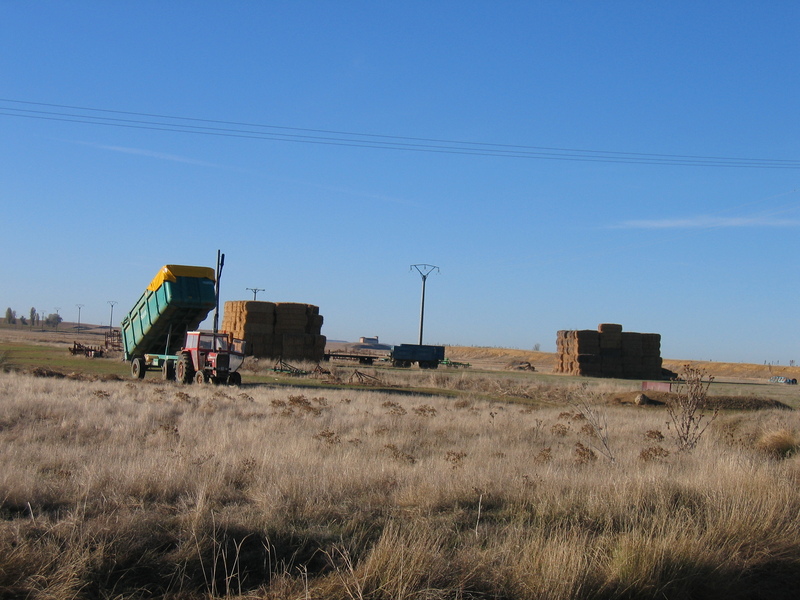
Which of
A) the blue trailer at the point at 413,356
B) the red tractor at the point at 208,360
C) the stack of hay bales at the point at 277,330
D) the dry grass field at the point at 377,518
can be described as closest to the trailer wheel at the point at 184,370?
the red tractor at the point at 208,360

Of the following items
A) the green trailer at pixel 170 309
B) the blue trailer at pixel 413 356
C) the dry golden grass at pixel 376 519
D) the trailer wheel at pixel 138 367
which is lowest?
the dry golden grass at pixel 376 519

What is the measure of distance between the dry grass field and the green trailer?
49.0ft

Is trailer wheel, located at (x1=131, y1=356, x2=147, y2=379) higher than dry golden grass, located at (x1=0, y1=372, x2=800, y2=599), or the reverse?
trailer wheel, located at (x1=131, y1=356, x2=147, y2=379)

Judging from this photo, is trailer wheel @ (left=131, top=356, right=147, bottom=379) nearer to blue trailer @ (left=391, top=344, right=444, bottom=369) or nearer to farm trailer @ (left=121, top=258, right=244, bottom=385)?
farm trailer @ (left=121, top=258, right=244, bottom=385)

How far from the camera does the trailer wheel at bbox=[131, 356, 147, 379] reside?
30.5m

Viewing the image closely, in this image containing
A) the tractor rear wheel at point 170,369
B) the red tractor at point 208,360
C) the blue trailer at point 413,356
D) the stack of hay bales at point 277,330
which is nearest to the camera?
the red tractor at point 208,360

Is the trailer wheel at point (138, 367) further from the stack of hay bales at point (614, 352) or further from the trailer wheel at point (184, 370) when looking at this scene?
the stack of hay bales at point (614, 352)

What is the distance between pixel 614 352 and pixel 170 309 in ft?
114

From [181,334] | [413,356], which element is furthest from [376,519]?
[413,356]

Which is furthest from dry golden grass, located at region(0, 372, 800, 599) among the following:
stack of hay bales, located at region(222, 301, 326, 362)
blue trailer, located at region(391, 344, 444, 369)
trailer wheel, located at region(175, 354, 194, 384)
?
blue trailer, located at region(391, 344, 444, 369)

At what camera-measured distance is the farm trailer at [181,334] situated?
1080 inches

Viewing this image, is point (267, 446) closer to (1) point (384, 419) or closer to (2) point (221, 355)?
(1) point (384, 419)

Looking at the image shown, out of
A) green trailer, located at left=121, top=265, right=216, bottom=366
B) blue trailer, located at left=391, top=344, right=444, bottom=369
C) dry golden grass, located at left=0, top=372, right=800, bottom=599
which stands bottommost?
dry golden grass, located at left=0, top=372, right=800, bottom=599

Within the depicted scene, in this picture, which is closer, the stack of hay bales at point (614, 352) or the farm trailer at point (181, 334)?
the farm trailer at point (181, 334)
